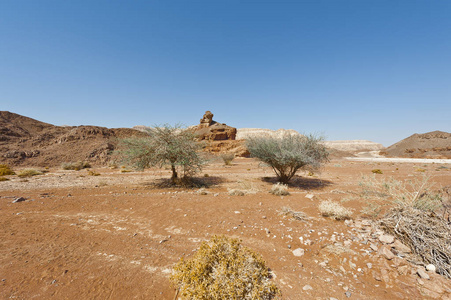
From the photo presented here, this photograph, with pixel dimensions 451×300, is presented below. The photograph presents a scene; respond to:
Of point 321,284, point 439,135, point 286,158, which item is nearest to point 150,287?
point 321,284

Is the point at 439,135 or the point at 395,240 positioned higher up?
the point at 439,135

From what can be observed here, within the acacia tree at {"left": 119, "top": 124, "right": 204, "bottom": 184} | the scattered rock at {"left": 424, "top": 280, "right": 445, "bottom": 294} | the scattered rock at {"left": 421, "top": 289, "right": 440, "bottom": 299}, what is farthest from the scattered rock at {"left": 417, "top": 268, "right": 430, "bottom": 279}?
the acacia tree at {"left": 119, "top": 124, "right": 204, "bottom": 184}

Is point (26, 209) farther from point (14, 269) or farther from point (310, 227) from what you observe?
point (310, 227)

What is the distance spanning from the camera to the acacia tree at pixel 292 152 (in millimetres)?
11336

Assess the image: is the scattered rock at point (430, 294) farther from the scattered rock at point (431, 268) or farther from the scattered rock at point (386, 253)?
the scattered rock at point (386, 253)

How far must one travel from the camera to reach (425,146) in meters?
54.6

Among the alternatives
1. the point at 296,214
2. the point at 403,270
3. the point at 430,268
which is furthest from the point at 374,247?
the point at 296,214

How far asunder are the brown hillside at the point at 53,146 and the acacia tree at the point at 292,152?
25532 mm

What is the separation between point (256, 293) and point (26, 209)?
29.5ft

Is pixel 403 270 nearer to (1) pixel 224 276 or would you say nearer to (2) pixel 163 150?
(1) pixel 224 276

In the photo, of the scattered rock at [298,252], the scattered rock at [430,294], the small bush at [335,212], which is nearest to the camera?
the scattered rock at [430,294]

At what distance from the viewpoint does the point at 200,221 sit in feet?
18.7

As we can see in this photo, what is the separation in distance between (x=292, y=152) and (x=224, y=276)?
10.1 meters

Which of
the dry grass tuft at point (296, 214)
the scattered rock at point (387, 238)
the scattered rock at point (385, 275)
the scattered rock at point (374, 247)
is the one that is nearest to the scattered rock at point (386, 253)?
the scattered rock at point (374, 247)
